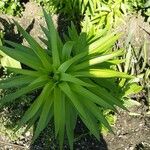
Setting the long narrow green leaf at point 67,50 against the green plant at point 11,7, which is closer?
the long narrow green leaf at point 67,50

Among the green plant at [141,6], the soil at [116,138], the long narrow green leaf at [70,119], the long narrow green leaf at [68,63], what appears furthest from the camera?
the green plant at [141,6]

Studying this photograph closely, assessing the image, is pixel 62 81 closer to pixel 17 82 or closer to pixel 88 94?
pixel 88 94

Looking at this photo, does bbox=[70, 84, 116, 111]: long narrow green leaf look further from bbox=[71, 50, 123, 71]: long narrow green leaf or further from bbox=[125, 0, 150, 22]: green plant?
bbox=[125, 0, 150, 22]: green plant

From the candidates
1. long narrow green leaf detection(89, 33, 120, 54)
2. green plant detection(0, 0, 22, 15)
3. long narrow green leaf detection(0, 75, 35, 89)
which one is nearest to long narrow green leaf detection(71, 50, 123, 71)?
long narrow green leaf detection(89, 33, 120, 54)

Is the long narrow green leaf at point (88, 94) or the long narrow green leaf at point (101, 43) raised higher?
the long narrow green leaf at point (101, 43)

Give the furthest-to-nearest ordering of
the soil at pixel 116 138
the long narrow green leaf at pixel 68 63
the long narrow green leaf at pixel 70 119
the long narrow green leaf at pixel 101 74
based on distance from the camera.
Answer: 1. the soil at pixel 116 138
2. the long narrow green leaf at pixel 70 119
3. the long narrow green leaf at pixel 101 74
4. the long narrow green leaf at pixel 68 63

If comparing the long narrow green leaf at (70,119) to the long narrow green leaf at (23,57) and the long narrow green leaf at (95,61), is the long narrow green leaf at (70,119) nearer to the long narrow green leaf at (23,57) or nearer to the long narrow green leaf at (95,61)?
the long narrow green leaf at (95,61)

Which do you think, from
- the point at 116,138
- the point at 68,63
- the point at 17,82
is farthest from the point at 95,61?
the point at 116,138

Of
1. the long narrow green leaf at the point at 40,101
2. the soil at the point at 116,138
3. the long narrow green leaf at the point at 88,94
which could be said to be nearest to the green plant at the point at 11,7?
the soil at the point at 116,138

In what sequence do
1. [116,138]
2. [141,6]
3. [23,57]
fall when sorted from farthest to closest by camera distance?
[141,6]
[116,138]
[23,57]

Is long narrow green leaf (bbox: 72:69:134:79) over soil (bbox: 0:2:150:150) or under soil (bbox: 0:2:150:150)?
over
